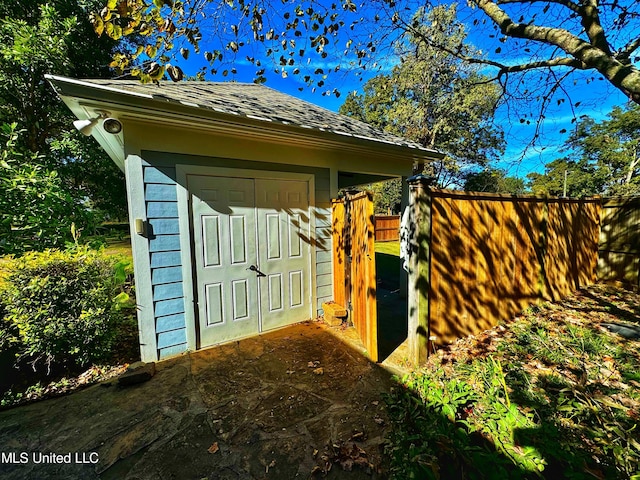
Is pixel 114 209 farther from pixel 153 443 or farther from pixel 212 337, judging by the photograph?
pixel 153 443

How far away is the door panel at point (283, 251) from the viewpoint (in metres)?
3.93

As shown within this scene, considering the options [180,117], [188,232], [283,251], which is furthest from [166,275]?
[180,117]

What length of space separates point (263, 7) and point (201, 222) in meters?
2.94

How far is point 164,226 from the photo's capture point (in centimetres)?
322

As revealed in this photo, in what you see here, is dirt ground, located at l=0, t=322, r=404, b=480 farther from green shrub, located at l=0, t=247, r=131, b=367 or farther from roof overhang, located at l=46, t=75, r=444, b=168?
roof overhang, located at l=46, t=75, r=444, b=168

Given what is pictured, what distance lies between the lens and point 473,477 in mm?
1626

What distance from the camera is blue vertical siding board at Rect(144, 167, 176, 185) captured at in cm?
310

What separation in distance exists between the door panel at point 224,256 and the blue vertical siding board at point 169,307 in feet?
0.74

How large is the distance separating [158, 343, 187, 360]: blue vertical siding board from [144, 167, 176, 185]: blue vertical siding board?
6.95ft

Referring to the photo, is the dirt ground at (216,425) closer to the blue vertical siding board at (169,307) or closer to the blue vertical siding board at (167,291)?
the blue vertical siding board at (169,307)

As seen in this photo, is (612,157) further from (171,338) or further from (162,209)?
(171,338)

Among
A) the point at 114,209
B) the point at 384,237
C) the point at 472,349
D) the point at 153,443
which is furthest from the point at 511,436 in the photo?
the point at 384,237

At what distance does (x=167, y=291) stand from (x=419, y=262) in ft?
10.2

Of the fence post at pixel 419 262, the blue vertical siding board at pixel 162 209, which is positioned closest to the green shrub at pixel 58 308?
the blue vertical siding board at pixel 162 209
